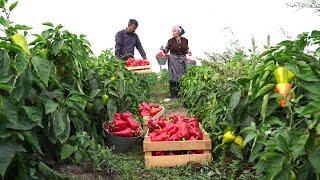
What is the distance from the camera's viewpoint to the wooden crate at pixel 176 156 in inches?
172

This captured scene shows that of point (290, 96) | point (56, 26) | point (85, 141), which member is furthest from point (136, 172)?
point (290, 96)

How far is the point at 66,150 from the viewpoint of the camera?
11.3 ft

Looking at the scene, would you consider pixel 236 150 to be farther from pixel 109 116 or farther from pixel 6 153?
pixel 6 153

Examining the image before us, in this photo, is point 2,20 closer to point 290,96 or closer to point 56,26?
point 56,26

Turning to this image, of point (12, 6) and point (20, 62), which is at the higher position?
point (12, 6)

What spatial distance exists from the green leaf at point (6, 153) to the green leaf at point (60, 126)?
1.72 ft

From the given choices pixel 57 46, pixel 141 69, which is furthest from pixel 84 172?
pixel 141 69

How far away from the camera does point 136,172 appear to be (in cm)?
425

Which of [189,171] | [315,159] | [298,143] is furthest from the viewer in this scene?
[189,171]

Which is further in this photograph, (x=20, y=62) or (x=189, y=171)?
(x=189, y=171)

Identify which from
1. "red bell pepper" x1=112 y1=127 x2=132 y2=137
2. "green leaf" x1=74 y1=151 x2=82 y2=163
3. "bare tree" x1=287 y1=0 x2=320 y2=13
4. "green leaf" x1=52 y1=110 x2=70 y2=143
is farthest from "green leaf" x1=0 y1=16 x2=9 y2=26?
"bare tree" x1=287 y1=0 x2=320 y2=13

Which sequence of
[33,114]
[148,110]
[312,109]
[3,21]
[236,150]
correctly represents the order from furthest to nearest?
1. [148,110]
2. [236,150]
3. [3,21]
4. [33,114]
5. [312,109]

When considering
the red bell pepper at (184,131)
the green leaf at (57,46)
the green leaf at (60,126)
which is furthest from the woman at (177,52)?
the green leaf at (60,126)

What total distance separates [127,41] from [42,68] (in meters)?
6.69
